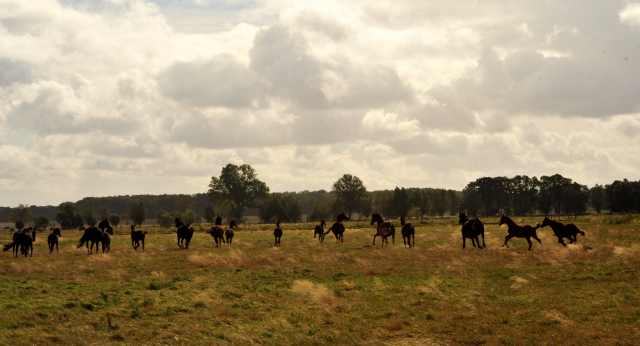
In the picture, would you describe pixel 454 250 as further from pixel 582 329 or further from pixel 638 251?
pixel 582 329

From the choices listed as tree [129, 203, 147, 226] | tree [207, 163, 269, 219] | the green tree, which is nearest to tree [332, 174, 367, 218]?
tree [207, 163, 269, 219]

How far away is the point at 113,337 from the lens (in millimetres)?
13070

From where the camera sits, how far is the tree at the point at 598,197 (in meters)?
162

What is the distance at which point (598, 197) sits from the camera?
16575 cm

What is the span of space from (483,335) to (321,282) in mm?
9106

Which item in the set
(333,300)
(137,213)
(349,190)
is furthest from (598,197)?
(333,300)

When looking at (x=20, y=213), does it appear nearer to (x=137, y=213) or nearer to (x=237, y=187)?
(x=137, y=213)

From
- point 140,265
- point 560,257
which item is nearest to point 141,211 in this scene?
point 140,265

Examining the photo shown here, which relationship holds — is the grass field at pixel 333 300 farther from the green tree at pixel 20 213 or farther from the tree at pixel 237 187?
the green tree at pixel 20 213

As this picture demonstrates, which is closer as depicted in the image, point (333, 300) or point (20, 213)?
point (333, 300)

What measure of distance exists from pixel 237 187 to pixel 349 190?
37.5 m

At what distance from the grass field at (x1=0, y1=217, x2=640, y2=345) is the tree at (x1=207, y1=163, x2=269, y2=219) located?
10719 cm

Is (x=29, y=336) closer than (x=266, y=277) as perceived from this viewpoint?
Yes

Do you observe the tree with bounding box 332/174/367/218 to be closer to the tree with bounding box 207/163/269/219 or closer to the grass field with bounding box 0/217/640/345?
the tree with bounding box 207/163/269/219
